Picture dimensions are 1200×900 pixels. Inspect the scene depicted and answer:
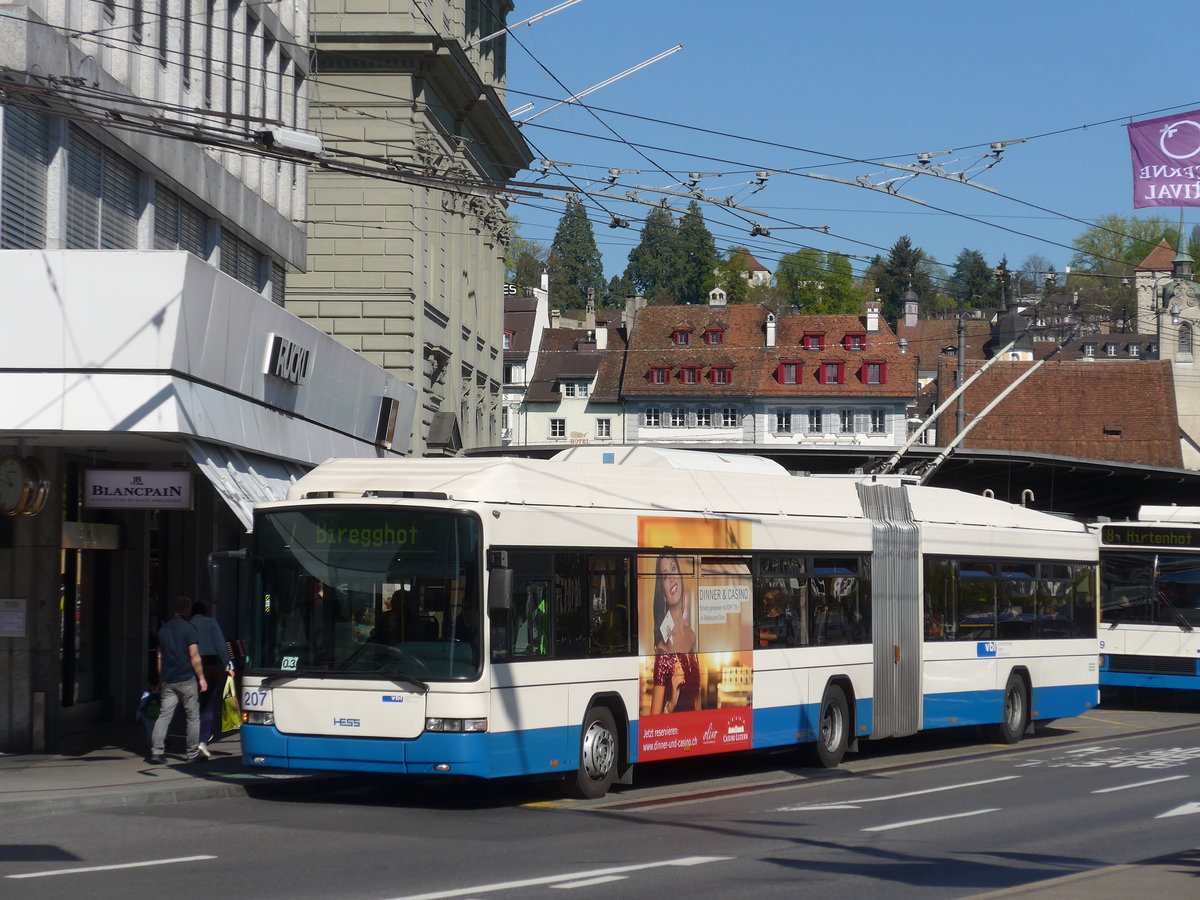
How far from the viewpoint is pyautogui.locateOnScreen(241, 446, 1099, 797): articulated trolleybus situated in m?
13.5

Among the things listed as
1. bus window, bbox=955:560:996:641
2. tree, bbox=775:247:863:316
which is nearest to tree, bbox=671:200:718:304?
tree, bbox=775:247:863:316

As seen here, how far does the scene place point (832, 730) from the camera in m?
18.4

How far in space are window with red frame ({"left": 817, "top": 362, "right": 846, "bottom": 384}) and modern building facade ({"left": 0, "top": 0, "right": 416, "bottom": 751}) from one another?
230ft

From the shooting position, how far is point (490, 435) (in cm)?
4609

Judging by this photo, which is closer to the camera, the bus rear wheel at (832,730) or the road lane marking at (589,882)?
the road lane marking at (589,882)

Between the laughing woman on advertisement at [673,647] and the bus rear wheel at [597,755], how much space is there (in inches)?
25.4

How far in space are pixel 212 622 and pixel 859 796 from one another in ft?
20.5

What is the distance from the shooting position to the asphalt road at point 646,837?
9.91m

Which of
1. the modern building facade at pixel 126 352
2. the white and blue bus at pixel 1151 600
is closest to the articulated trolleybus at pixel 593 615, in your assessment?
the modern building facade at pixel 126 352

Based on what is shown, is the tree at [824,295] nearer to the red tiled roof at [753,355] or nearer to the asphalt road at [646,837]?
the red tiled roof at [753,355]

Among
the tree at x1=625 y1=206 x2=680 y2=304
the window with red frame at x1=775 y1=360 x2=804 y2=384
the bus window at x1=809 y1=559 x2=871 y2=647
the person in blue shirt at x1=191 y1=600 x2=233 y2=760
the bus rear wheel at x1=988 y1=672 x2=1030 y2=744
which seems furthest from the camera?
the tree at x1=625 y1=206 x2=680 y2=304

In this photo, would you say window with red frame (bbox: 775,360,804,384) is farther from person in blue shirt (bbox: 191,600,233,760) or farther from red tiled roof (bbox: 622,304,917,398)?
person in blue shirt (bbox: 191,600,233,760)

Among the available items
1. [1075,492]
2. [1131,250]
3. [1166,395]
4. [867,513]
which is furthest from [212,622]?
[1131,250]

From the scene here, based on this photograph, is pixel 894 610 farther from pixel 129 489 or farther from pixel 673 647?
pixel 129 489
